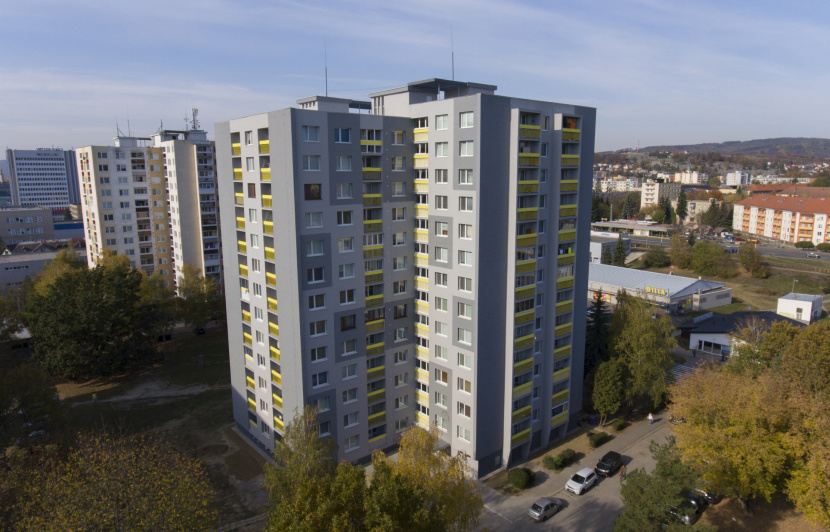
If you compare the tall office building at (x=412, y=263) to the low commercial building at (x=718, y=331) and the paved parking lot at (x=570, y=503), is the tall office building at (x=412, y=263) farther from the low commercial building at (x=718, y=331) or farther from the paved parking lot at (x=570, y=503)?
the low commercial building at (x=718, y=331)

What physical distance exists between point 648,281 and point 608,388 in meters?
40.0

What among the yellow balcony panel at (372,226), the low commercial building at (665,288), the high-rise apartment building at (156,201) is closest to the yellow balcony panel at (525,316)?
the yellow balcony panel at (372,226)

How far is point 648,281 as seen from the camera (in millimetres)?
75000

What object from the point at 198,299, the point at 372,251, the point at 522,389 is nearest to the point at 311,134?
the point at 372,251

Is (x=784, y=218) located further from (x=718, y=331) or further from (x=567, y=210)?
(x=567, y=210)

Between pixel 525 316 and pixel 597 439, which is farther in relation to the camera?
pixel 597 439

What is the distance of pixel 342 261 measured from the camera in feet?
111

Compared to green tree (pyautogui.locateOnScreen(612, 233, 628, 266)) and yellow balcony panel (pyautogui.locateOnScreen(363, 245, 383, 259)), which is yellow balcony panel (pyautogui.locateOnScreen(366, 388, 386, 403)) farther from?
green tree (pyautogui.locateOnScreen(612, 233, 628, 266))

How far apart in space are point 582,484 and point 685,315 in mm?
49015

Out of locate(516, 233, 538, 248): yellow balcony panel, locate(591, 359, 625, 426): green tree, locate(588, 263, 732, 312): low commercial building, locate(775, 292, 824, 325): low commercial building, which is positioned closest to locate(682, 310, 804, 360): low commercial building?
locate(775, 292, 824, 325): low commercial building

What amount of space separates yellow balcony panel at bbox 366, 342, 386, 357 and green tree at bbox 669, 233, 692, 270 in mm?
86989

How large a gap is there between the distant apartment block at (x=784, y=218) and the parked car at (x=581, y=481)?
126 m

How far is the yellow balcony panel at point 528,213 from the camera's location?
112 ft

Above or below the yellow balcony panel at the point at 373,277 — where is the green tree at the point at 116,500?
below
